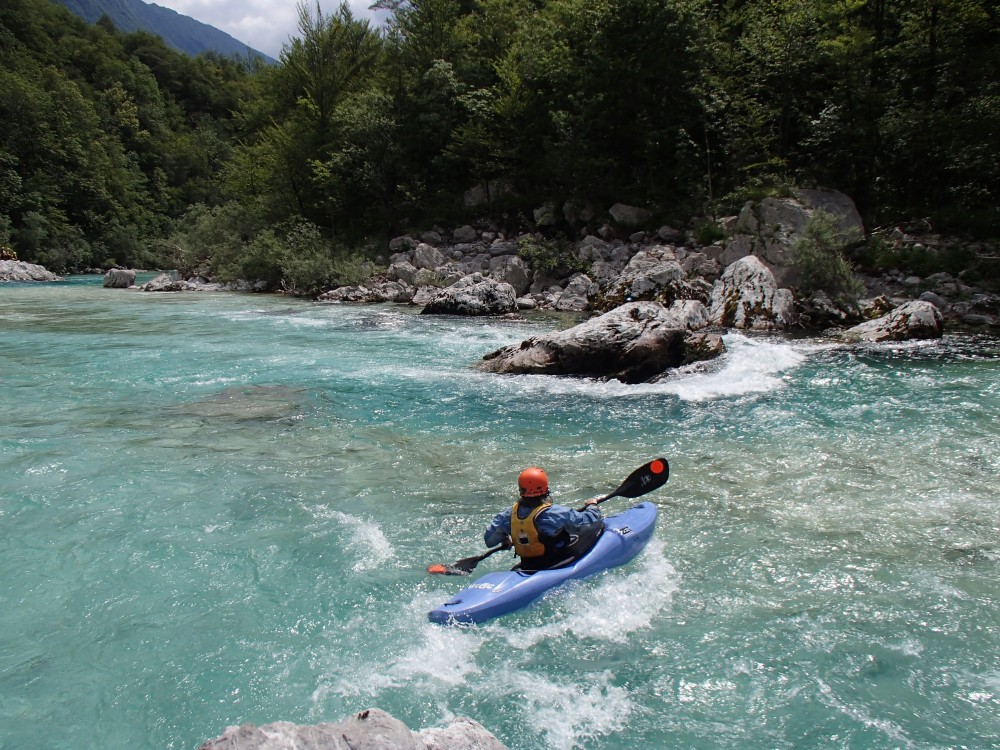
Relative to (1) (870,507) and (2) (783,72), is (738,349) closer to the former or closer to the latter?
(1) (870,507)

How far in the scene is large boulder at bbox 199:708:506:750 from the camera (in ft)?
6.82

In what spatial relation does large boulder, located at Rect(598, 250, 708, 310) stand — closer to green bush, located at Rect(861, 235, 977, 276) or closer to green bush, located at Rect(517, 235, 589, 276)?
green bush, located at Rect(517, 235, 589, 276)

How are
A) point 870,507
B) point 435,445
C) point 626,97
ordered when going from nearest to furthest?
1. point 870,507
2. point 435,445
3. point 626,97

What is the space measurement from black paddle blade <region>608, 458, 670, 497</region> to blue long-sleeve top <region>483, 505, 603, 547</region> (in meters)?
0.69

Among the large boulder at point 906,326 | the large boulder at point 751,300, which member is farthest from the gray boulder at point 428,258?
the large boulder at point 906,326

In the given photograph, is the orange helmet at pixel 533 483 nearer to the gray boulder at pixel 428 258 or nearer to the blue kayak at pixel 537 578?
the blue kayak at pixel 537 578

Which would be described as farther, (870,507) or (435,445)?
(435,445)

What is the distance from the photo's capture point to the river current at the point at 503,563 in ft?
10.9

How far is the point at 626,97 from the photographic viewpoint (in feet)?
69.7

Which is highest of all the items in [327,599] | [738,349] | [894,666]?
[738,349]

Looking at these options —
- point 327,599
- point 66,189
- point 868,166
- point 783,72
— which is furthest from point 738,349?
point 66,189

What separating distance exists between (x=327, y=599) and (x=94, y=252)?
1801 inches

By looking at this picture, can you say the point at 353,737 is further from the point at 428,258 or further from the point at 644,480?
the point at 428,258

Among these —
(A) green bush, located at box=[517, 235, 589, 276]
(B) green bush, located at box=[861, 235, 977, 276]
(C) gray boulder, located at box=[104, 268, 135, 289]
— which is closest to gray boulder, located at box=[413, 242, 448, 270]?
(A) green bush, located at box=[517, 235, 589, 276]
